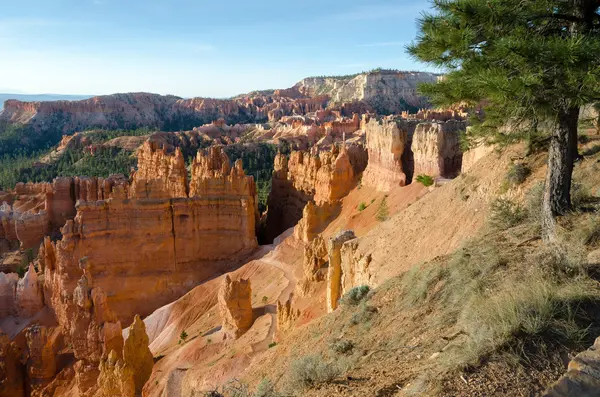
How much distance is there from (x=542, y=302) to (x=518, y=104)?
3.21 meters

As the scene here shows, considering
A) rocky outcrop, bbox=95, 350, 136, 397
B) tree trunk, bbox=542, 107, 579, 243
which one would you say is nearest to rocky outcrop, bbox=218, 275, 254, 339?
rocky outcrop, bbox=95, 350, 136, 397

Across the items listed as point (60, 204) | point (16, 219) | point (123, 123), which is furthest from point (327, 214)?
point (123, 123)

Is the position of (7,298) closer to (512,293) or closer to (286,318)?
(286,318)

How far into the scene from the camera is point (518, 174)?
12.6 meters

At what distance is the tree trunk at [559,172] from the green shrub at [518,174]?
4.40 meters

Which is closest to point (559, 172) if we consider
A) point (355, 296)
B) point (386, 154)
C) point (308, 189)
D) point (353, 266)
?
point (355, 296)

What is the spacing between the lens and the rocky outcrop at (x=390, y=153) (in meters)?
28.1

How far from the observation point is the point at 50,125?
12444 cm

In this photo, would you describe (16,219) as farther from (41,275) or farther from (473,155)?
(473,155)

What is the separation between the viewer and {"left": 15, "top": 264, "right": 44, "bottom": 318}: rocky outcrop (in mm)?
28984

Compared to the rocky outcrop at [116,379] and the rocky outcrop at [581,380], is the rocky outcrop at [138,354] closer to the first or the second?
the rocky outcrop at [116,379]

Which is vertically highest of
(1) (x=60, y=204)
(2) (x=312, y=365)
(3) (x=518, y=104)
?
(3) (x=518, y=104)

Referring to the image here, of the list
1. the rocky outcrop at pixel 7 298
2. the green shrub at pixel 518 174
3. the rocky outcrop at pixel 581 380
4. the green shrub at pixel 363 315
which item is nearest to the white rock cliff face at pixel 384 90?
the rocky outcrop at pixel 7 298

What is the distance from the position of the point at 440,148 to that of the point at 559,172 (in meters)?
17.1
